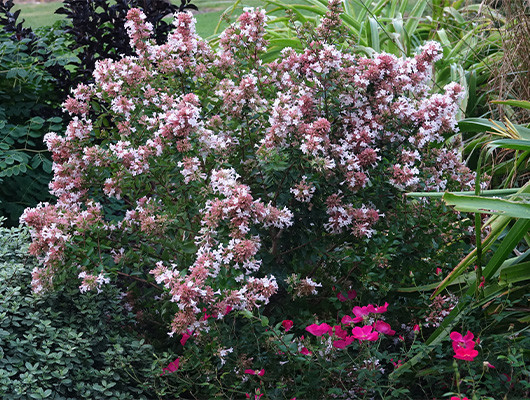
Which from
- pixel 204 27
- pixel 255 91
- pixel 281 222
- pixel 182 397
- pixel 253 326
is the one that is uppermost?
pixel 255 91

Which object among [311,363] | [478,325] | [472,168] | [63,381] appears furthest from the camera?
[472,168]

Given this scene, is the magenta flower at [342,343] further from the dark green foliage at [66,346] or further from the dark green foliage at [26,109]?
the dark green foliage at [26,109]

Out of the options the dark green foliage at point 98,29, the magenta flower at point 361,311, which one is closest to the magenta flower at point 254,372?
the magenta flower at point 361,311

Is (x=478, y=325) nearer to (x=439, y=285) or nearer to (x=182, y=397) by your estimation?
(x=439, y=285)

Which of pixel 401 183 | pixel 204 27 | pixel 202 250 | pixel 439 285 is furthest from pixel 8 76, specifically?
pixel 204 27

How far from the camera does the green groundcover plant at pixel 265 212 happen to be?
7.05ft

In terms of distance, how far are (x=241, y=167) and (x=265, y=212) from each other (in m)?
0.51

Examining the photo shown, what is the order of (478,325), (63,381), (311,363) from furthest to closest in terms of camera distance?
(478,325)
(311,363)
(63,381)

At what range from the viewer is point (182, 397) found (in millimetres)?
2434

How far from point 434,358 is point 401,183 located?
2.21 feet

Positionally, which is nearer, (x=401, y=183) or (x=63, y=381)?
→ (x=63, y=381)

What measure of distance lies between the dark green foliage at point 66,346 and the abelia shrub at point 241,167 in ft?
0.34

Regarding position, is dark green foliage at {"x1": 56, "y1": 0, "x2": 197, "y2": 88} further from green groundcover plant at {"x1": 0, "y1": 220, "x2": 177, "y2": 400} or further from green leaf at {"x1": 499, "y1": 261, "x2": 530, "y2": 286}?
green leaf at {"x1": 499, "y1": 261, "x2": 530, "y2": 286}

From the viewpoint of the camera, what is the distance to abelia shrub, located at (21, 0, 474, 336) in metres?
2.18
